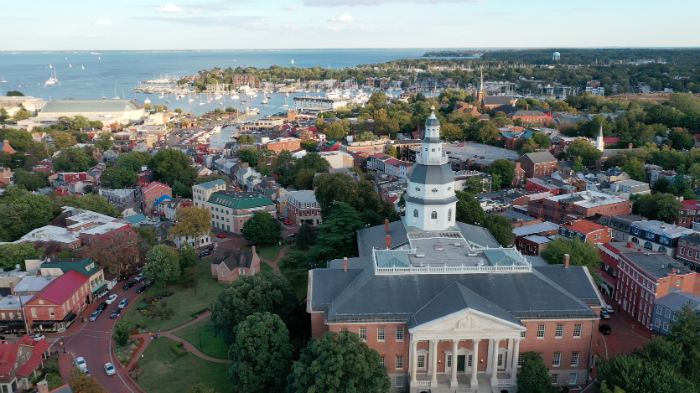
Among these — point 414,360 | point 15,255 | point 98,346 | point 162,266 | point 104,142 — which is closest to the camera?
point 414,360

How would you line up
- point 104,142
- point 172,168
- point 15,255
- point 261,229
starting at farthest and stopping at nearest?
point 104,142 < point 172,168 < point 261,229 < point 15,255

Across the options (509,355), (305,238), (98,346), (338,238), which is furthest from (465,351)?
(305,238)

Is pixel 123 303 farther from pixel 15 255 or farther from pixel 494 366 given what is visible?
pixel 494 366

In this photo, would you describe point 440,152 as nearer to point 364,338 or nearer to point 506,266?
point 506,266

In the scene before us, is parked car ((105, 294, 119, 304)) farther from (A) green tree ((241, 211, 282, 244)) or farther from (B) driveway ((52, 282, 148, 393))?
Result: (A) green tree ((241, 211, 282, 244))

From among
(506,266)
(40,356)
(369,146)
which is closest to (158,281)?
(40,356)

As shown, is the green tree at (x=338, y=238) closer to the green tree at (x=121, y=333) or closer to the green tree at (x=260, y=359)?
the green tree at (x=260, y=359)

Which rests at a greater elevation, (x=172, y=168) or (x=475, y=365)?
(x=172, y=168)
